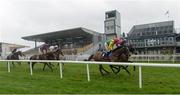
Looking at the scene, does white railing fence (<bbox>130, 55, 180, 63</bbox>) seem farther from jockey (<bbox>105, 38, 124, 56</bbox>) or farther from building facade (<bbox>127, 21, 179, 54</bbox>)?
building facade (<bbox>127, 21, 179, 54</bbox>)

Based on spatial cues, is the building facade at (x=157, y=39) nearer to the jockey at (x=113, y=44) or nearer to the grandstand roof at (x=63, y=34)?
the grandstand roof at (x=63, y=34)

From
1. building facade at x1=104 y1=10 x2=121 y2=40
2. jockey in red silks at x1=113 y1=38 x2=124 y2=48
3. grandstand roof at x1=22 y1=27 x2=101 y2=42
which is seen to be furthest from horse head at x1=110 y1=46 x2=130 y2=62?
building facade at x1=104 y1=10 x2=121 y2=40

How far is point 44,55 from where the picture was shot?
14398 millimetres

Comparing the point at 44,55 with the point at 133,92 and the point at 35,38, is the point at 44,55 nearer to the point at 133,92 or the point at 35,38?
the point at 133,92

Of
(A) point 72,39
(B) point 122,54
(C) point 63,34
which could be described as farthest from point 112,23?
(B) point 122,54

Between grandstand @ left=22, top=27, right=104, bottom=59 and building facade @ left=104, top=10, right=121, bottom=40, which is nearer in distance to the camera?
grandstand @ left=22, top=27, right=104, bottom=59

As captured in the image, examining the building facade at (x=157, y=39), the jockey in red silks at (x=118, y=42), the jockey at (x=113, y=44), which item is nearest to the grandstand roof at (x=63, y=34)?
the building facade at (x=157, y=39)

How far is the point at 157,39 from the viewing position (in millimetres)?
34531

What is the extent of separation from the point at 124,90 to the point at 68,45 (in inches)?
1374

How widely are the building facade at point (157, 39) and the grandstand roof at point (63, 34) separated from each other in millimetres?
5891

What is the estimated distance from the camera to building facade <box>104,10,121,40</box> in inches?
1564

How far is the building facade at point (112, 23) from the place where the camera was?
39.7m

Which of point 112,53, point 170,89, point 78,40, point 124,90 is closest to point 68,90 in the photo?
point 124,90

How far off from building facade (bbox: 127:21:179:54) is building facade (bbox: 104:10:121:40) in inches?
93.5
